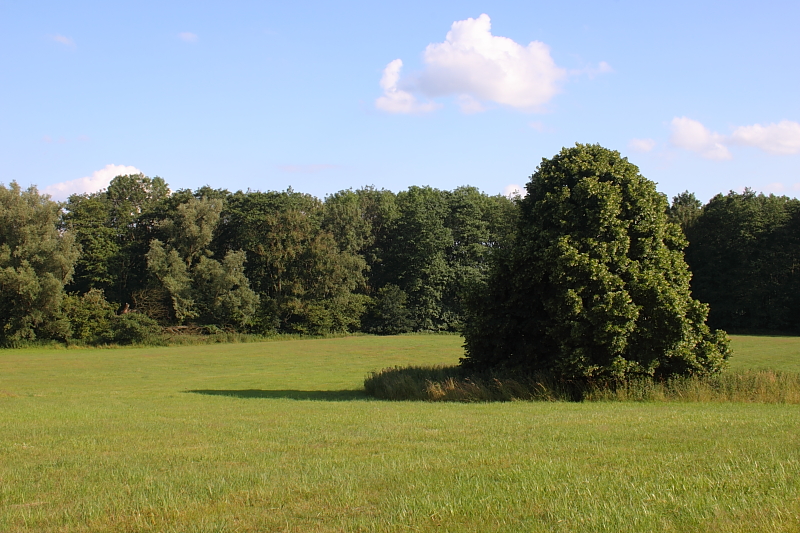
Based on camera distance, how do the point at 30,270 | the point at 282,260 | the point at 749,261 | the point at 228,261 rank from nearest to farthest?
the point at 30,270 < the point at 228,261 < the point at 749,261 < the point at 282,260

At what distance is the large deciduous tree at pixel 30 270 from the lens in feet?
212

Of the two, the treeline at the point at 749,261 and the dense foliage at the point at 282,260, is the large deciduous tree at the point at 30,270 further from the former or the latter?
the treeline at the point at 749,261

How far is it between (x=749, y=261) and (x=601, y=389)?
68218mm

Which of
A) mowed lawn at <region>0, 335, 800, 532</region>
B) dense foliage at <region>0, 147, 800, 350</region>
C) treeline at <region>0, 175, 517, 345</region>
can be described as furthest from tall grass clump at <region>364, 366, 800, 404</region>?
treeline at <region>0, 175, 517, 345</region>

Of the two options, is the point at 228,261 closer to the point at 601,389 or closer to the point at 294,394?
the point at 294,394

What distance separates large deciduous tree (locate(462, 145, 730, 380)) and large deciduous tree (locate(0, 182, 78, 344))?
184 ft

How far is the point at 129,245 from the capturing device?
263 feet

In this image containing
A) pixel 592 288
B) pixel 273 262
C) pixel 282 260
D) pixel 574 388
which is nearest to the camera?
pixel 592 288

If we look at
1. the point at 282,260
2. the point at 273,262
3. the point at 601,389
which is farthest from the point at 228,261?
the point at 601,389

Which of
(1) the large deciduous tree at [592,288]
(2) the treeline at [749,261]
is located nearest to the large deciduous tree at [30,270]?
(1) the large deciduous tree at [592,288]

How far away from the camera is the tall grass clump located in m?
18.6

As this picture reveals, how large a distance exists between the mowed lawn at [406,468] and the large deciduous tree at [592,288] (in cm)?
313

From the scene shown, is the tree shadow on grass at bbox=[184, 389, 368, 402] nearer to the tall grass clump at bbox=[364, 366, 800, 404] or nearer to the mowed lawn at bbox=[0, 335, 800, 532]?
the tall grass clump at bbox=[364, 366, 800, 404]

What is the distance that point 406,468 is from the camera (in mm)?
8320
